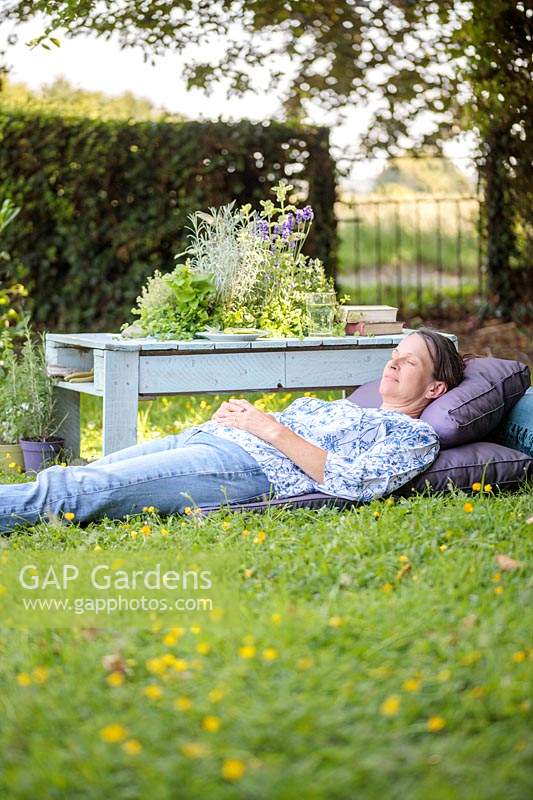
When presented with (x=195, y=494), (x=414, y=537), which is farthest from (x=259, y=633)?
(x=195, y=494)

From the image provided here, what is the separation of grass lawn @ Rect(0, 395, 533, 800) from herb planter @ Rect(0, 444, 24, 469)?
6.95 ft

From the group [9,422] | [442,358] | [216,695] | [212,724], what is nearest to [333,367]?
[442,358]

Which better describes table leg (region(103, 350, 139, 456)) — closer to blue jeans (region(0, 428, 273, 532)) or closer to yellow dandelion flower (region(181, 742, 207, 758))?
blue jeans (region(0, 428, 273, 532))

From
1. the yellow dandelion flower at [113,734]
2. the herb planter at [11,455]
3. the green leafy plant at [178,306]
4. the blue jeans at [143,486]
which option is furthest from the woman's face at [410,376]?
the yellow dandelion flower at [113,734]

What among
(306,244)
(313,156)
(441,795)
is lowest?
(441,795)

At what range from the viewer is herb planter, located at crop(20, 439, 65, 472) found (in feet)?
15.6

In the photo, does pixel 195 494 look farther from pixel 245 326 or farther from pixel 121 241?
pixel 121 241

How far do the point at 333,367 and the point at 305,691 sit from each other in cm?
266

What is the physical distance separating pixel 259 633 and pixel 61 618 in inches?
21.4

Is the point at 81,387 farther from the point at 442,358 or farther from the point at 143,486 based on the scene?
the point at 442,358

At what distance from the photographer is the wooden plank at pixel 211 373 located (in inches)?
172

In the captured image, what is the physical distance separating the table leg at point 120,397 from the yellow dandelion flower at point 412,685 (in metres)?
2.33

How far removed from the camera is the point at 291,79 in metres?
8.91

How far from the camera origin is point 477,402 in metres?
3.81
